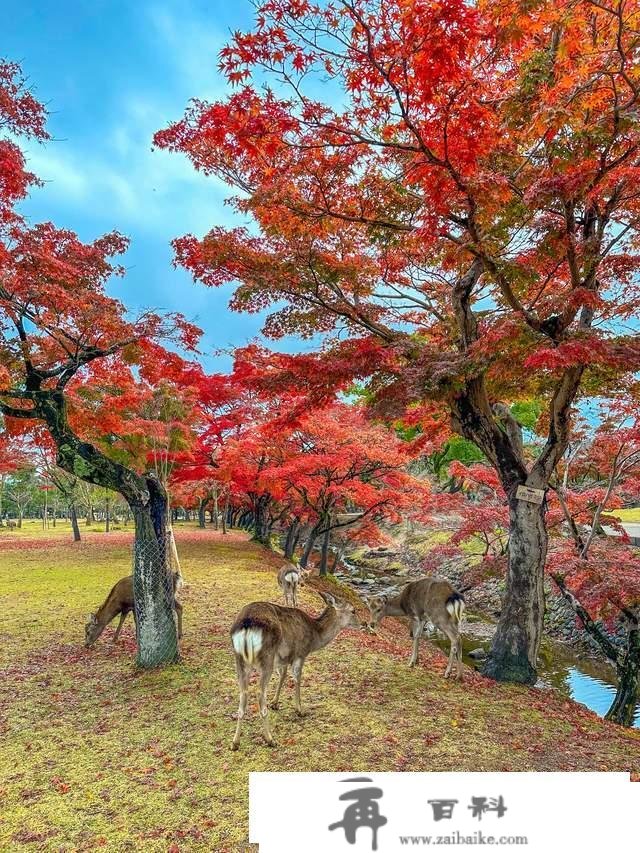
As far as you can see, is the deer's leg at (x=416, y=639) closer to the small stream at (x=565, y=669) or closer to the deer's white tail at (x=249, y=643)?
the deer's white tail at (x=249, y=643)

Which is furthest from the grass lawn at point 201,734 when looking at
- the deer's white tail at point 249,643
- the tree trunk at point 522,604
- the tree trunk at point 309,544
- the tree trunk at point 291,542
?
the tree trunk at point 291,542

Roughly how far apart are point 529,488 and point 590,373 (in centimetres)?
206

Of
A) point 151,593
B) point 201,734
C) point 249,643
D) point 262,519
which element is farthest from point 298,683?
point 262,519

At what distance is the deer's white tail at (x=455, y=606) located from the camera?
769 cm

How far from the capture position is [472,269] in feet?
25.4

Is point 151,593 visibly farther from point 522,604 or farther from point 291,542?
point 291,542

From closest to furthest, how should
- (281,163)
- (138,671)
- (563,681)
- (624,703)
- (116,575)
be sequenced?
(281,163) → (138,671) → (624,703) → (563,681) → (116,575)

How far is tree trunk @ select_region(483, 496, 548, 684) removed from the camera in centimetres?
769

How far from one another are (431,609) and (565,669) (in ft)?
26.1

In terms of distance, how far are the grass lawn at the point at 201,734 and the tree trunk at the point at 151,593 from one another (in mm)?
288

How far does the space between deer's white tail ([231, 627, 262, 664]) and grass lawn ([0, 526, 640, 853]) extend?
3.00 ft

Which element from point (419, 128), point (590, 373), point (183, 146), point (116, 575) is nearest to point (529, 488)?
point (590, 373)

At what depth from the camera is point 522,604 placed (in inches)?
306

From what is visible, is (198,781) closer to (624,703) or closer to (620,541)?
(624,703)
